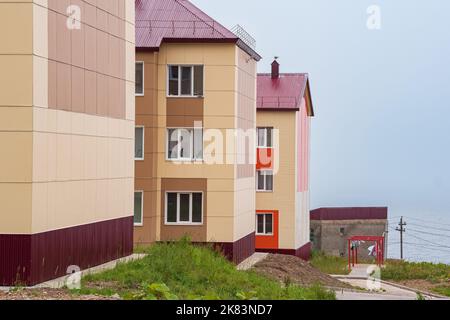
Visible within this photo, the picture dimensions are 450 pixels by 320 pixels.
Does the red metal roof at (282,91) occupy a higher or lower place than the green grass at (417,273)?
higher

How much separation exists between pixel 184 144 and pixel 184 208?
218 centimetres

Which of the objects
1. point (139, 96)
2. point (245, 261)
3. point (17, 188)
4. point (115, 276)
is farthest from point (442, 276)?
point (17, 188)

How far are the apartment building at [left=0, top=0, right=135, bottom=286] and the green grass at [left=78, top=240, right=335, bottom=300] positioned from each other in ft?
3.65

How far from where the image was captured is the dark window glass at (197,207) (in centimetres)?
3359

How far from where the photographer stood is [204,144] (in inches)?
1314

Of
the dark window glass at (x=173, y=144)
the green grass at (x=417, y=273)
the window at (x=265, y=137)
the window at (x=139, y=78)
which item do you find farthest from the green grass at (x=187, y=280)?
the window at (x=265, y=137)

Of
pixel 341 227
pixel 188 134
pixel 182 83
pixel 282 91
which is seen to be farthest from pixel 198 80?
pixel 341 227

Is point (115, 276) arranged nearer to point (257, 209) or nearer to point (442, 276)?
point (442, 276)

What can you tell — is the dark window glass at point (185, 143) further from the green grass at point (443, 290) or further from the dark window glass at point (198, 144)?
the green grass at point (443, 290)

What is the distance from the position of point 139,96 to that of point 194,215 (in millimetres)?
4428

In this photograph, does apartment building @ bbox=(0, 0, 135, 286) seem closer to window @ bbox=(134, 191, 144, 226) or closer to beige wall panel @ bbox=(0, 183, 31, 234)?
beige wall panel @ bbox=(0, 183, 31, 234)

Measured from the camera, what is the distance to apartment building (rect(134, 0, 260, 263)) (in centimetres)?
3334

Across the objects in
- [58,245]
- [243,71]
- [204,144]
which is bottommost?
[58,245]

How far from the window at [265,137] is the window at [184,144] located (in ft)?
41.0
